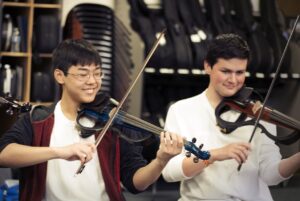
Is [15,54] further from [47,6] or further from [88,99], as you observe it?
[88,99]

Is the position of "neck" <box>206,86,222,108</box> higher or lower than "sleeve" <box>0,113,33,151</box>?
higher

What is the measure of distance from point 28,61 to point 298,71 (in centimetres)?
192

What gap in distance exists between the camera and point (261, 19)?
424cm

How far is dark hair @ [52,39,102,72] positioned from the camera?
5.81 ft

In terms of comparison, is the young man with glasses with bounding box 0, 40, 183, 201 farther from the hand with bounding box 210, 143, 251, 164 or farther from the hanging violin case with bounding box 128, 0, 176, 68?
the hanging violin case with bounding box 128, 0, 176, 68

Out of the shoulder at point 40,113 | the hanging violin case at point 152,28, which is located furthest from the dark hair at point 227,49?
A: the hanging violin case at point 152,28

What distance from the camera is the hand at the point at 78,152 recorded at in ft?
4.93

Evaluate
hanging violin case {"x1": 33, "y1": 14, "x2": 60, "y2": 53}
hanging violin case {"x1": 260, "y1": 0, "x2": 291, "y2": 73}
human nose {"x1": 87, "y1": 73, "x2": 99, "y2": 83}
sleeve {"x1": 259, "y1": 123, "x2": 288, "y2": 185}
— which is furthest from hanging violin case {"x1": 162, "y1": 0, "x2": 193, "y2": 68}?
human nose {"x1": 87, "y1": 73, "x2": 99, "y2": 83}

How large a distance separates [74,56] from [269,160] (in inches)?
27.9

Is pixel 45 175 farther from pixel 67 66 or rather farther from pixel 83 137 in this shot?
pixel 67 66

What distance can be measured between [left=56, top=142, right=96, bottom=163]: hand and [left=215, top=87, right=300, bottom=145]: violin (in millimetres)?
523

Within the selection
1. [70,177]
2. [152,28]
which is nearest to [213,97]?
[70,177]

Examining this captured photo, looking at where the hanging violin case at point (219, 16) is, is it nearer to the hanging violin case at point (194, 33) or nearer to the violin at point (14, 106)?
the hanging violin case at point (194, 33)

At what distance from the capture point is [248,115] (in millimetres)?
1845
